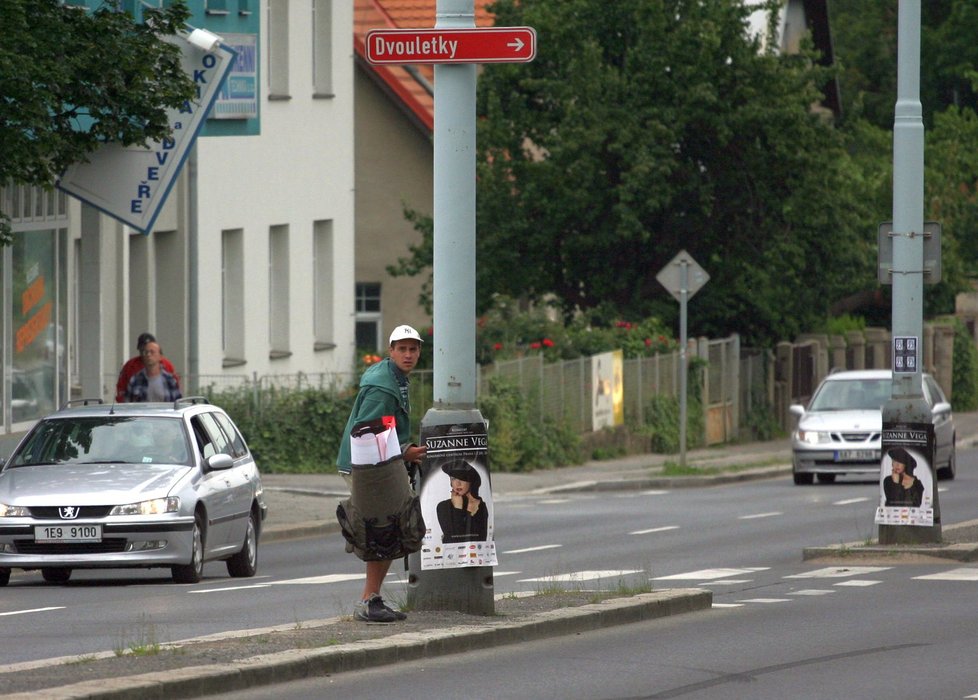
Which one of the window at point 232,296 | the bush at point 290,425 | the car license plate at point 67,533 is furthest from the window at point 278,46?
the car license plate at point 67,533

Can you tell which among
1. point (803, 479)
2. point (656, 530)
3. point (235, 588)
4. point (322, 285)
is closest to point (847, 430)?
point (803, 479)

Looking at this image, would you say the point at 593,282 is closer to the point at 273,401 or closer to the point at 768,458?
the point at 768,458

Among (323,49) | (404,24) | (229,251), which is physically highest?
(404,24)

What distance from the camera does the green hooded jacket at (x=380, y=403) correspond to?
11.1m

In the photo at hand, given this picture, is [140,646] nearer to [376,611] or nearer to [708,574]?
[376,611]

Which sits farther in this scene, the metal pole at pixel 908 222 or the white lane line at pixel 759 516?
the white lane line at pixel 759 516

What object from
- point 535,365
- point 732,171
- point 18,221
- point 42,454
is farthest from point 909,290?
point 732,171

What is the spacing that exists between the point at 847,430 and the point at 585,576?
44.9ft

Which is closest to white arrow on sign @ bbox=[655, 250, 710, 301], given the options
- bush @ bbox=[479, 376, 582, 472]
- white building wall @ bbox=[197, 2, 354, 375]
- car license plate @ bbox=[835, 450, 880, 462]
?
bush @ bbox=[479, 376, 582, 472]

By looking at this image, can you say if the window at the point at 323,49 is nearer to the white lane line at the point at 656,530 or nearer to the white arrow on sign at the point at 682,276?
the white arrow on sign at the point at 682,276

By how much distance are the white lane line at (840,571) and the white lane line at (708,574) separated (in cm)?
53

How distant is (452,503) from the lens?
1137cm

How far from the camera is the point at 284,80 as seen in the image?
34.2 meters

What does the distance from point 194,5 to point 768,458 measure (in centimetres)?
1498
